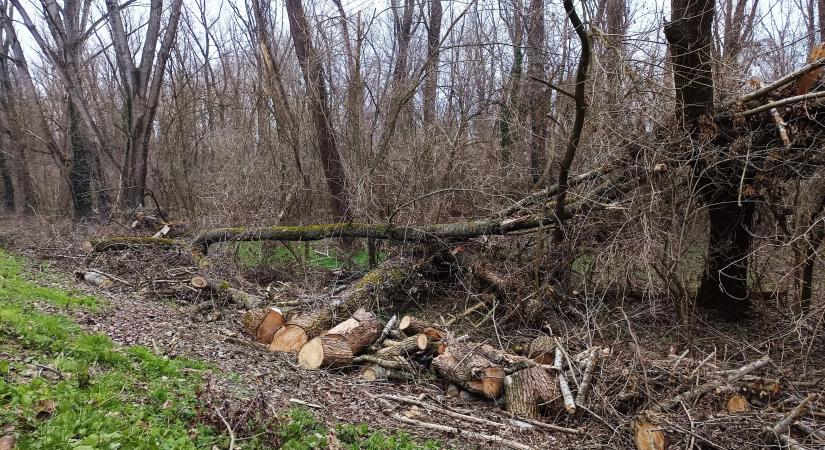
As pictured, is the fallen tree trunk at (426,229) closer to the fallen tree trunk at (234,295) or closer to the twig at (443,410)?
the fallen tree trunk at (234,295)

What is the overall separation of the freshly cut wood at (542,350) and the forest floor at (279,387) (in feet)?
0.90

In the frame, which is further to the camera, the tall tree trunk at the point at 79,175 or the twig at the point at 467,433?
the tall tree trunk at the point at 79,175

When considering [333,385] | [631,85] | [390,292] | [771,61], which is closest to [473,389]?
[333,385]

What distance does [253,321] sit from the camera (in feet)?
21.1

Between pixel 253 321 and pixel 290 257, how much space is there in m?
3.90

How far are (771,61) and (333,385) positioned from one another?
7.50 m

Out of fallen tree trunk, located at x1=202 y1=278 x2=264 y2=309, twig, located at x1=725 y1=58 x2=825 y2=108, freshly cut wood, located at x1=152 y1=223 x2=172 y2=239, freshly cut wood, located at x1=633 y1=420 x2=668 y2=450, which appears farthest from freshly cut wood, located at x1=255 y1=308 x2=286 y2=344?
freshly cut wood, located at x1=152 y1=223 x2=172 y2=239

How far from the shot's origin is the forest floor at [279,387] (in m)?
3.20

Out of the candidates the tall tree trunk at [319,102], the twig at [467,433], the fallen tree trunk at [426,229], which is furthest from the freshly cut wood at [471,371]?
the tall tree trunk at [319,102]

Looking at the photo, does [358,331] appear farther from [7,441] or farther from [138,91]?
[138,91]

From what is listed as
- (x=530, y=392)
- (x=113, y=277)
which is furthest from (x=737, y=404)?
(x=113, y=277)

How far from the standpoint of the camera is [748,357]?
5520mm

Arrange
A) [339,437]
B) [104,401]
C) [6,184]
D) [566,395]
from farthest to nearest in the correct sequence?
[6,184] → [566,395] → [339,437] → [104,401]

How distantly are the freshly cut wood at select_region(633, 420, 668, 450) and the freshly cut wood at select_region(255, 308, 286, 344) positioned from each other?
13.3 feet
